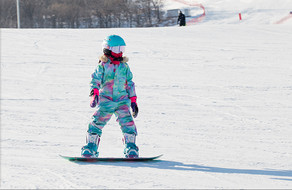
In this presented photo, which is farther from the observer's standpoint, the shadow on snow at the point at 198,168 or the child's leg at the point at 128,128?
the child's leg at the point at 128,128

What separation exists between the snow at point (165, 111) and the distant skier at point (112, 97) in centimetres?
29

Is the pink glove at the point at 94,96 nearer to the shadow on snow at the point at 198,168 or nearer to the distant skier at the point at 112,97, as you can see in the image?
the distant skier at the point at 112,97

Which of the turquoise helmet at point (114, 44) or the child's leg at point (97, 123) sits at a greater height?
the turquoise helmet at point (114, 44)

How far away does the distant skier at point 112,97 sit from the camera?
208 inches

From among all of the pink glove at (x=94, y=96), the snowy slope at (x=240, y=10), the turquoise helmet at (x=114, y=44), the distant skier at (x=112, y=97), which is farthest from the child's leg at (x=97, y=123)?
the snowy slope at (x=240, y=10)

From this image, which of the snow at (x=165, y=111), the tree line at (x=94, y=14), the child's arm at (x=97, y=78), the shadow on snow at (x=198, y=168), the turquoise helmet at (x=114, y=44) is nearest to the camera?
the snow at (x=165, y=111)

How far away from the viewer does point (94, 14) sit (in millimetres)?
48156

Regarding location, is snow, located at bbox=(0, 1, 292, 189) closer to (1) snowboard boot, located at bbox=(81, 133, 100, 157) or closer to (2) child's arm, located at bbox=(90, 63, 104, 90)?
(1) snowboard boot, located at bbox=(81, 133, 100, 157)

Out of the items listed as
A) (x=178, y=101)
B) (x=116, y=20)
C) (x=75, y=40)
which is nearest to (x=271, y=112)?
(x=178, y=101)

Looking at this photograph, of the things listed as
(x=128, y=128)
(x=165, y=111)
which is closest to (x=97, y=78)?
(x=128, y=128)

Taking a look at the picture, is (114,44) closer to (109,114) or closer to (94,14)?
(109,114)

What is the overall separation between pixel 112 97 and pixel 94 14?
43609 mm

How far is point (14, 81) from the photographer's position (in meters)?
11.3

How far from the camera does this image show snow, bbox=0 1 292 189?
15.7ft
